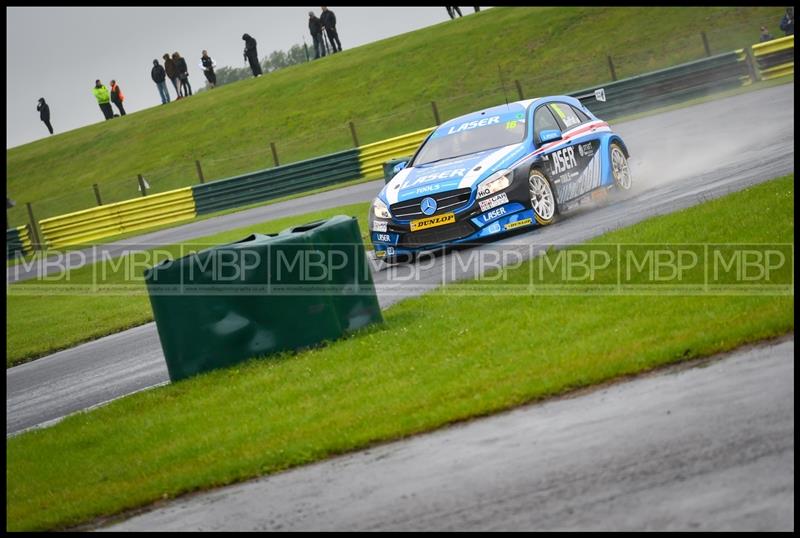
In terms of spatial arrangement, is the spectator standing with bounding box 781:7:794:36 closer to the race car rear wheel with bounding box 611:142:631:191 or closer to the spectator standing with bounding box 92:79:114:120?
the race car rear wheel with bounding box 611:142:631:191

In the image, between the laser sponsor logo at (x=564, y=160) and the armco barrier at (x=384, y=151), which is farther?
the armco barrier at (x=384, y=151)

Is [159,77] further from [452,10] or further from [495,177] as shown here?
[495,177]

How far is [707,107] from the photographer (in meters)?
26.0

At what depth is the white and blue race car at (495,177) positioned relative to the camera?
13.3 meters

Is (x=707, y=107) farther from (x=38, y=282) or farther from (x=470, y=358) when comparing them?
(x=470, y=358)

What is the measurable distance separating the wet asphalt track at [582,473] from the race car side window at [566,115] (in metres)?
8.28

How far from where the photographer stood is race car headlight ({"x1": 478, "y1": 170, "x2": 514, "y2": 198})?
43.4ft

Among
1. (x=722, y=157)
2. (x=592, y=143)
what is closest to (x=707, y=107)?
(x=722, y=157)

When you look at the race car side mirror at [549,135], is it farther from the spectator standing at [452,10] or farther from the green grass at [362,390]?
the spectator standing at [452,10]

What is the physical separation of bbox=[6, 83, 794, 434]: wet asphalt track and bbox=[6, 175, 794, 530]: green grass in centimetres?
144

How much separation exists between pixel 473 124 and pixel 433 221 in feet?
7.11

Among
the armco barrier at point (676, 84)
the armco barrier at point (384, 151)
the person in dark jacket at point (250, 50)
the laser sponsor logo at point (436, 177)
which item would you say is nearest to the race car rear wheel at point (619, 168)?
the laser sponsor logo at point (436, 177)

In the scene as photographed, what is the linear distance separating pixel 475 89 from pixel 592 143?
2764cm

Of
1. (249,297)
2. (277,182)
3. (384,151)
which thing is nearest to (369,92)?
(277,182)
